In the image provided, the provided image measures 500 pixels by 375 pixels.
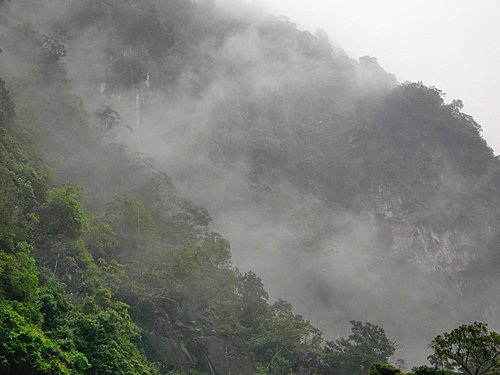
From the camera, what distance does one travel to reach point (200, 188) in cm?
6750

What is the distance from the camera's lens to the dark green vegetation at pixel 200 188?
24031 mm

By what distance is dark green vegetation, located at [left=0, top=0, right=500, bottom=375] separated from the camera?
24031 millimetres

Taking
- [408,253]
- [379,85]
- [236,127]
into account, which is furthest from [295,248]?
[379,85]

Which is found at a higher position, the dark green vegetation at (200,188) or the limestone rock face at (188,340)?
the dark green vegetation at (200,188)

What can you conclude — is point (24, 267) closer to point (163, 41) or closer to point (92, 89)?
point (92, 89)

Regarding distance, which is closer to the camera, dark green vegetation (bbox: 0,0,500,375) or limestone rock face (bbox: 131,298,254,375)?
dark green vegetation (bbox: 0,0,500,375)

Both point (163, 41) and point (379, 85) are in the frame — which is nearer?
point (163, 41)

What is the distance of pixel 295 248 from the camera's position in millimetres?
66000

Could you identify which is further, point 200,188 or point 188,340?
point 200,188

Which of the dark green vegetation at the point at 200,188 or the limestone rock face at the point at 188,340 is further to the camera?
the limestone rock face at the point at 188,340

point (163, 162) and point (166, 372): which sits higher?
point (163, 162)

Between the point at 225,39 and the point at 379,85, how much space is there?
2962 cm

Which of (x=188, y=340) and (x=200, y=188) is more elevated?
(x=200, y=188)

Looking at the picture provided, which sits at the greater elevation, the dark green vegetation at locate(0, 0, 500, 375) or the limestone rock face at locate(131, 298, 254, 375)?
the dark green vegetation at locate(0, 0, 500, 375)
